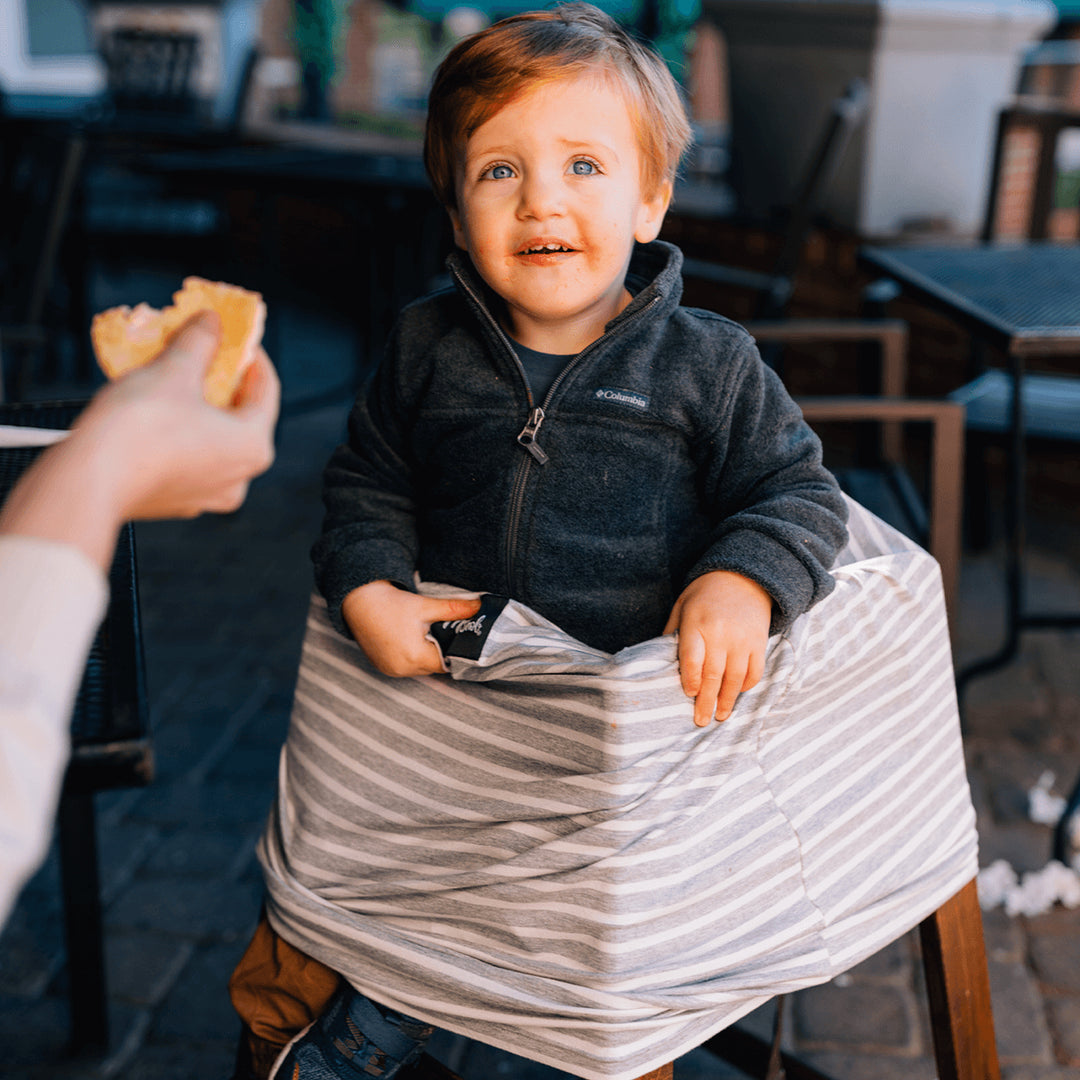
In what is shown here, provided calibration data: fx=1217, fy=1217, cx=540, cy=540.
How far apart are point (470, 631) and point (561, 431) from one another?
28cm

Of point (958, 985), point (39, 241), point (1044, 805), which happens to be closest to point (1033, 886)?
point (1044, 805)

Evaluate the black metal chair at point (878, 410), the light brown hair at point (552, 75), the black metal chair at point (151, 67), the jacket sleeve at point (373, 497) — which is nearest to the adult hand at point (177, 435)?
the jacket sleeve at point (373, 497)

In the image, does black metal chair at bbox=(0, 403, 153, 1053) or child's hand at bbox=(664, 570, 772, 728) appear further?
child's hand at bbox=(664, 570, 772, 728)

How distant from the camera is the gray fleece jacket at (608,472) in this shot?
1358mm

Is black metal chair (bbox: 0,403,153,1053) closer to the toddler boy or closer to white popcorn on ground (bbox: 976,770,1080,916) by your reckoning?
the toddler boy

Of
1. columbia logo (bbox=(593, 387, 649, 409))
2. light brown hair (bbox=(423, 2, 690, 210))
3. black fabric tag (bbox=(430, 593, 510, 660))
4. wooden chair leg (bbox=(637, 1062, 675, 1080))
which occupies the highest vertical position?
light brown hair (bbox=(423, 2, 690, 210))

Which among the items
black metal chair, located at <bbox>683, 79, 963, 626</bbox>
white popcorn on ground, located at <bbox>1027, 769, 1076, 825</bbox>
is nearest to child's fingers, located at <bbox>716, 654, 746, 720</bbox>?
black metal chair, located at <bbox>683, 79, 963, 626</bbox>

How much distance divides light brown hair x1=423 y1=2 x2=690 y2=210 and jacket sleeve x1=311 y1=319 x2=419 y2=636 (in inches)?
10.6

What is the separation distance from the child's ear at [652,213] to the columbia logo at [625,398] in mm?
226

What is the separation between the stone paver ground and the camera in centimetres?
181

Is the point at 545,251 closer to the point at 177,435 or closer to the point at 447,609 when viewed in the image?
the point at 447,609

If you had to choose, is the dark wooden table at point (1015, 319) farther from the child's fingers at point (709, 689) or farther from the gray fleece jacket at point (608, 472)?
the child's fingers at point (709, 689)

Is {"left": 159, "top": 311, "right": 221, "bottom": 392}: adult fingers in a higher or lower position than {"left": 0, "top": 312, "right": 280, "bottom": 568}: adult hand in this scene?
higher

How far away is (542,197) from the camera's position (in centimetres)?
131
